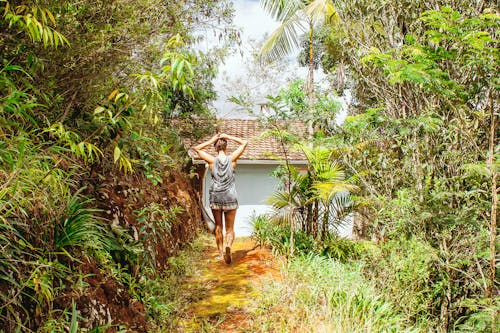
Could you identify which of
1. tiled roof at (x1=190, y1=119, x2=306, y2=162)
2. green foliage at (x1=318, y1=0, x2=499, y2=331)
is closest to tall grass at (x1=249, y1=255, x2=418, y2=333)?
green foliage at (x1=318, y1=0, x2=499, y2=331)

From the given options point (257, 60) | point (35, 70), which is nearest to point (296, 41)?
point (257, 60)

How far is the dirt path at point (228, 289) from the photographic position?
177 inches

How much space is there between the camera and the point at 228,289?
5.72 meters

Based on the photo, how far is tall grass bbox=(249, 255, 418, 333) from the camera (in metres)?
4.32

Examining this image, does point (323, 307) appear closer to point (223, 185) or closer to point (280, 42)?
point (223, 185)

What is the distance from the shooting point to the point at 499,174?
168 inches

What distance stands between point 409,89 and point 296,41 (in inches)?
375

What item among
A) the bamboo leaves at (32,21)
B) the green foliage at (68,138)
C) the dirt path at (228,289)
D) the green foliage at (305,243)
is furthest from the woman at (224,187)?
the bamboo leaves at (32,21)

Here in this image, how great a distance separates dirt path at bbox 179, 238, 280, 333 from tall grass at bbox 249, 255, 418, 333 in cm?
23

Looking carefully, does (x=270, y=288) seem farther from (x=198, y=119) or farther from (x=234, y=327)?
(x=198, y=119)

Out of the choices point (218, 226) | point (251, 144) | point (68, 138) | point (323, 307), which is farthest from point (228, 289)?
point (251, 144)

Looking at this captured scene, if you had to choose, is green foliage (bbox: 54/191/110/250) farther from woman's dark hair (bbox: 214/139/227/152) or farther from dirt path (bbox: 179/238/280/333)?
woman's dark hair (bbox: 214/139/227/152)

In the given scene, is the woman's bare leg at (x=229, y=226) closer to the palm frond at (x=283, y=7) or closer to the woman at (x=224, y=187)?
the woman at (x=224, y=187)

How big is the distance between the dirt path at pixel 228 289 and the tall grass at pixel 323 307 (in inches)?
9.1
